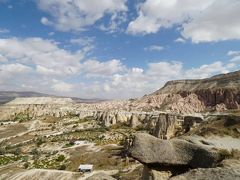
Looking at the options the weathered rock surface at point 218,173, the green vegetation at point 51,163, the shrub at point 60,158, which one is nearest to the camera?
the weathered rock surface at point 218,173

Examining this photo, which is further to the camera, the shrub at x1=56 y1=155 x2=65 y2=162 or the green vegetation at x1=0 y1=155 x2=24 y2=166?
the green vegetation at x1=0 y1=155 x2=24 y2=166

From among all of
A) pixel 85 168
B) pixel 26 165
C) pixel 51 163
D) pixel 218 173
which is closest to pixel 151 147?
pixel 218 173

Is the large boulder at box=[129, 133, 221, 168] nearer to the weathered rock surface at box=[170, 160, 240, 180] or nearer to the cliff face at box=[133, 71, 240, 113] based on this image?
the weathered rock surface at box=[170, 160, 240, 180]

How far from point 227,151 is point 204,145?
1413 millimetres

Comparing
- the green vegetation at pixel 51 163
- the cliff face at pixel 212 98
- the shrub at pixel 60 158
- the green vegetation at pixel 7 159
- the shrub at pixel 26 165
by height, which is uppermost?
the cliff face at pixel 212 98

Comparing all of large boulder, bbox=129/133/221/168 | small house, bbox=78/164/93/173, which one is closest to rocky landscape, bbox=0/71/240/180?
large boulder, bbox=129/133/221/168

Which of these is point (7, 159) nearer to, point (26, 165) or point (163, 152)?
point (26, 165)

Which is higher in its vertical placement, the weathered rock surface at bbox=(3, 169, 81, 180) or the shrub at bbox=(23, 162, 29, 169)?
the weathered rock surface at bbox=(3, 169, 81, 180)

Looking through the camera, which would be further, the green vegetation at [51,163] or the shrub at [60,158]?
the shrub at [60,158]

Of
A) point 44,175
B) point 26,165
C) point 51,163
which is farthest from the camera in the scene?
point 51,163

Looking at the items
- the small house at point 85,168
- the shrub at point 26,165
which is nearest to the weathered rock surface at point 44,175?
the small house at point 85,168

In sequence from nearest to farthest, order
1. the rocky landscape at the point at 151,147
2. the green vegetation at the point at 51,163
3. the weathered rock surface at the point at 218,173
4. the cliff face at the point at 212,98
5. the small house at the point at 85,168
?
1. the weathered rock surface at the point at 218,173
2. the rocky landscape at the point at 151,147
3. the small house at the point at 85,168
4. the green vegetation at the point at 51,163
5. the cliff face at the point at 212,98

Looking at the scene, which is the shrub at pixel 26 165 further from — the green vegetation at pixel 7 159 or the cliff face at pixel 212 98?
the cliff face at pixel 212 98

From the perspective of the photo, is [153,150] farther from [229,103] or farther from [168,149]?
[229,103]
